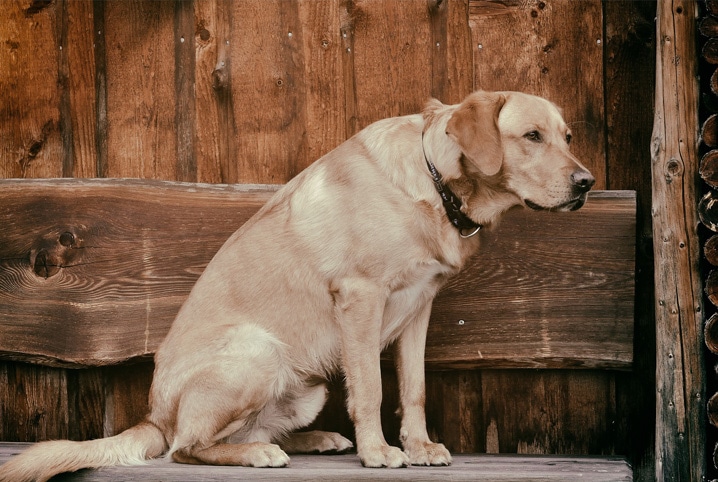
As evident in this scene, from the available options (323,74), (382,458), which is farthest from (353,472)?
(323,74)

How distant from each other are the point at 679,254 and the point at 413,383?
1.20 metres

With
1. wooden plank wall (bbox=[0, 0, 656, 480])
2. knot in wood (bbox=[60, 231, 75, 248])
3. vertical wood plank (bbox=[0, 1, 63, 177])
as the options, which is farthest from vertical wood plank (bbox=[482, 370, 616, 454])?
vertical wood plank (bbox=[0, 1, 63, 177])

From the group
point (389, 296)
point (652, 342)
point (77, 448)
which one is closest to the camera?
point (77, 448)

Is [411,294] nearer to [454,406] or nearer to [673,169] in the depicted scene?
[454,406]

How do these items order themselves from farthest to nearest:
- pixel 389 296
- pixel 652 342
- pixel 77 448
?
pixel 652 342 → pixel 389 296 → pixel 77 448

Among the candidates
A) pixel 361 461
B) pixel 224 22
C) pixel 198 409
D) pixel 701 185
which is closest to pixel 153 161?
pixel 224 22

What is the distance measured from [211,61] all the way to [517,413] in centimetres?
221

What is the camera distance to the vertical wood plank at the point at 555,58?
3.74 metres

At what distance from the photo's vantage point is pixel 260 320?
322 cm

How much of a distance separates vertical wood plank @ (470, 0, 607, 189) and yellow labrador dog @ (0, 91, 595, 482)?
61cm

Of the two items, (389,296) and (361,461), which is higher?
(389,296)

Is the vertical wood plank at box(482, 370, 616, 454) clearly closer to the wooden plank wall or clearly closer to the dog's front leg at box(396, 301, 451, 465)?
the wooden plank wall

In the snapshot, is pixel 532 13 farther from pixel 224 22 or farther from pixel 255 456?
pixel 255 456

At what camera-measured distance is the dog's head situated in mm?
2977
